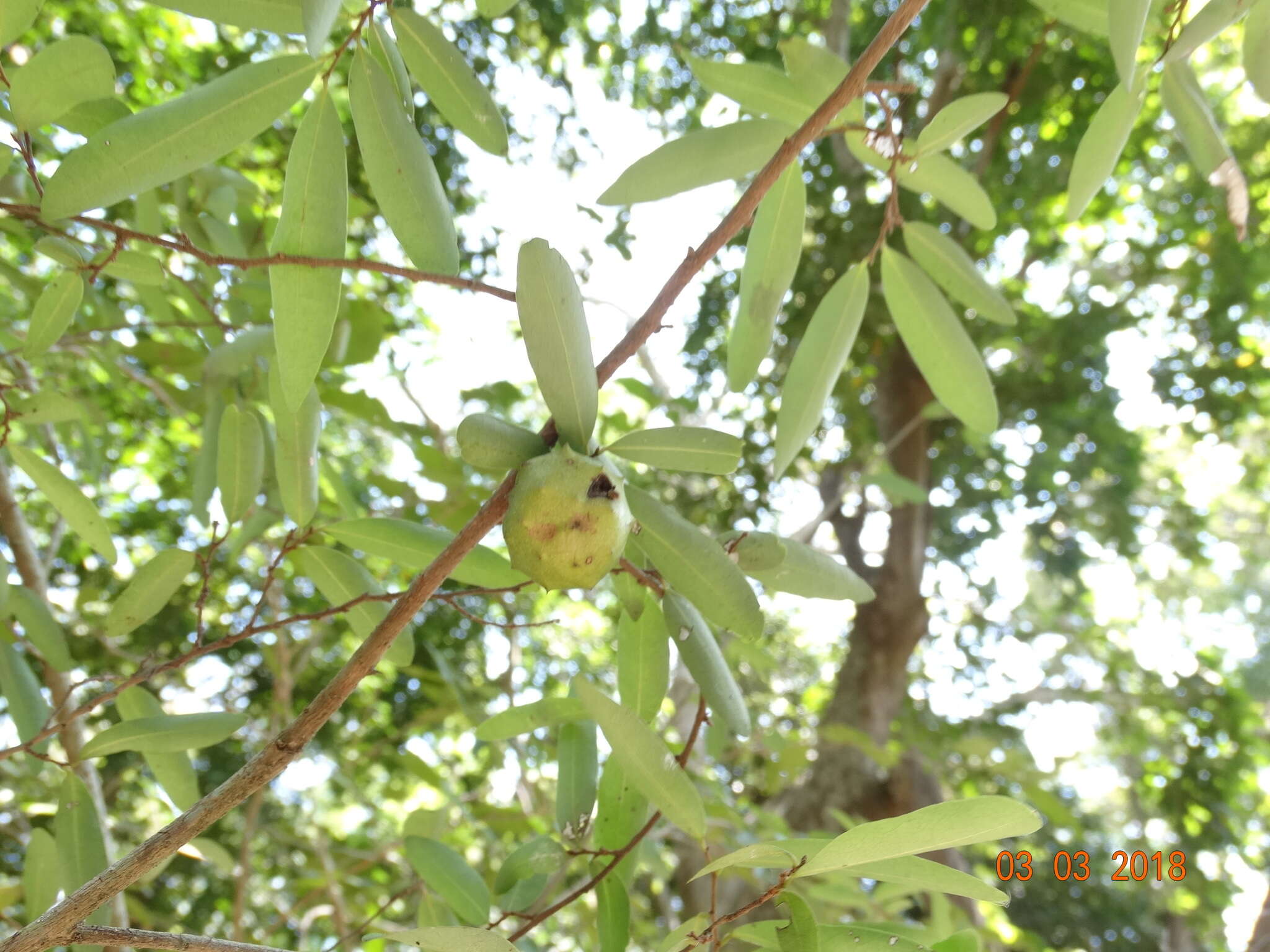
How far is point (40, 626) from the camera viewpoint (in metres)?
0.94

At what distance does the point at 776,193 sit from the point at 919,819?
0.55m

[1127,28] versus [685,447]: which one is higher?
[1127,28]

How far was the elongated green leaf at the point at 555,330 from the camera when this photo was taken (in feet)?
1.81

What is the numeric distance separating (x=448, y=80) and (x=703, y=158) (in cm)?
24

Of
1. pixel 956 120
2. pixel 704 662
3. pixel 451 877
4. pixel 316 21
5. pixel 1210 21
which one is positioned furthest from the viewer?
pixel 451 877

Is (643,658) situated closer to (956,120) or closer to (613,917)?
(613,917)

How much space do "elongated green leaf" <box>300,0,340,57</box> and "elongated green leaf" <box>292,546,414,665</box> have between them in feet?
1.58

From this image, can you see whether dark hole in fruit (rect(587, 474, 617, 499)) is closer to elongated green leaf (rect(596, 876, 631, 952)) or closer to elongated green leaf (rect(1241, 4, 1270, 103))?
elongated green leaf (rect(596, 876, 631, 952))

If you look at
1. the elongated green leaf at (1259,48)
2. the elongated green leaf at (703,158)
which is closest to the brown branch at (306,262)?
the elongated green leaf at (703,158)

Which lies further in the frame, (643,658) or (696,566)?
(643,658)

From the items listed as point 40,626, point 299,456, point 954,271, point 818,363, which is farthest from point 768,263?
point 40,626

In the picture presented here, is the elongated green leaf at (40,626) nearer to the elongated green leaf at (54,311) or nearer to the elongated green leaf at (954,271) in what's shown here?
the elongated green leaf at (54,311)

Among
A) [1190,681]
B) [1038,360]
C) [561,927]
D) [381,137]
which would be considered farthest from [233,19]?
[1190,681]

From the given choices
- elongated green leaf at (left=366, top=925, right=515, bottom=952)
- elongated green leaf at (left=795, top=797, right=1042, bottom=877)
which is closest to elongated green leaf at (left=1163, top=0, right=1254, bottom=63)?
elongated green leaf at (left=795, top=797, right=1042, bottom=877)
